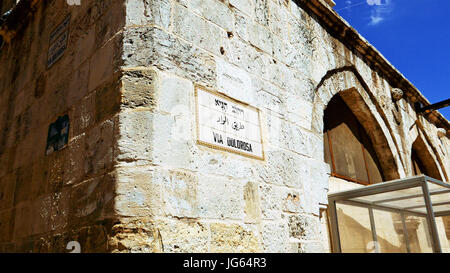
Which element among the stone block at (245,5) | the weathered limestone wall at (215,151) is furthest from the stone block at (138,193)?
the stone block at (245,5)

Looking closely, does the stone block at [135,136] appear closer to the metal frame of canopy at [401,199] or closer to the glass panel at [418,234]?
the metal frame of canopy at [401,199]

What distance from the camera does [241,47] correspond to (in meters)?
2.55

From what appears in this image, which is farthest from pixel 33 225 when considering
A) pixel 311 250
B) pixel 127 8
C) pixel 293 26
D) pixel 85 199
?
pixel 293 26

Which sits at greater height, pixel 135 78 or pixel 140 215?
pixel 135 78

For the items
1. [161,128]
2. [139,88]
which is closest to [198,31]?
[139,88]

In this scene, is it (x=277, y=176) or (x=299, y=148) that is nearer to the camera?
(x=277, y=176)

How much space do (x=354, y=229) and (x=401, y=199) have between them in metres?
0.47

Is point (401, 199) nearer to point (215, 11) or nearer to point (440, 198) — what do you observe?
point (440, 198)

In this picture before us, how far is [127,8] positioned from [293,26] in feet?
5.58

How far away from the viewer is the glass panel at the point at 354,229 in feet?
10.0

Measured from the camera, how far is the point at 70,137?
227cm

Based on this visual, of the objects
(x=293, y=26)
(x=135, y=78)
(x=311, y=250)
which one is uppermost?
(x=293, y=26)

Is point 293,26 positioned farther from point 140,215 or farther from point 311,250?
point 140,215

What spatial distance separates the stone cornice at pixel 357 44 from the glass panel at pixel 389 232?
2.11 metres
